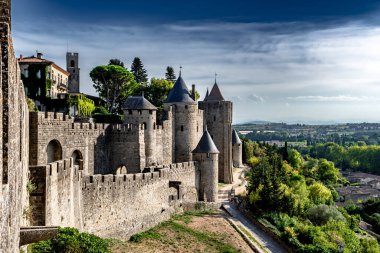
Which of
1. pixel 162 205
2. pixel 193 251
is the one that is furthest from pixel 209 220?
pixel 193 251

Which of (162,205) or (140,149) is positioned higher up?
(140,149)

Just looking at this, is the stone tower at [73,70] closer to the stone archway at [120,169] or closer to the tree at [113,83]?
the tree at [113,83]

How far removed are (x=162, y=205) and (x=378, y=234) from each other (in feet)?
135

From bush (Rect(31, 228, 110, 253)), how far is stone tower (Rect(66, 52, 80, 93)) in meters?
47.5

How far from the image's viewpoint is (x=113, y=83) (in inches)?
2036

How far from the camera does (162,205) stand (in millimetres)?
26703

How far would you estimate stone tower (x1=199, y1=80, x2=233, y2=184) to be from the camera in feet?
133

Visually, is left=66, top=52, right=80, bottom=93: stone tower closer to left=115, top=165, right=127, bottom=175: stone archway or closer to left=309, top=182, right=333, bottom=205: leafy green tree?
left=115, top=165, right=127, bottom=175: stone archway

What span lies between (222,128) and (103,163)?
15.4 meters

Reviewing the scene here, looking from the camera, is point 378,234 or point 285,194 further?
point 378,234

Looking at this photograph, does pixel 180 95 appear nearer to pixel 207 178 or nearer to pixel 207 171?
pixel 207 171

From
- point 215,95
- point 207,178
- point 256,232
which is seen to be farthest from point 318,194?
point 256,232

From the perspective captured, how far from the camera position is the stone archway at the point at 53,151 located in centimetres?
2290

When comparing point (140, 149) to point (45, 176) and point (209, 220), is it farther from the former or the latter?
point (45, 176)
